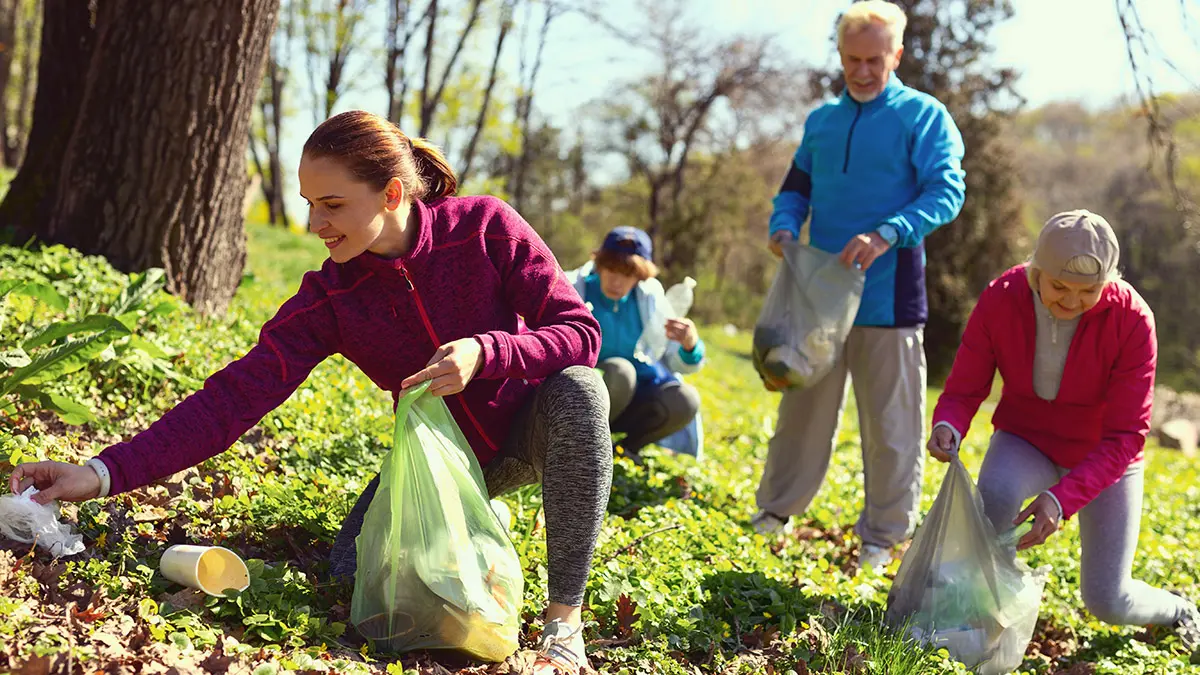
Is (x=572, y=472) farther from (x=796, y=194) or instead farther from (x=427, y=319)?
(x=796, y=194)

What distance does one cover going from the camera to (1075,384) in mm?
3346

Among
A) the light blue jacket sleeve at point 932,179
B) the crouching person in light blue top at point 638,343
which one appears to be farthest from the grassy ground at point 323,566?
the light blue jacket sleeve at point 932,179

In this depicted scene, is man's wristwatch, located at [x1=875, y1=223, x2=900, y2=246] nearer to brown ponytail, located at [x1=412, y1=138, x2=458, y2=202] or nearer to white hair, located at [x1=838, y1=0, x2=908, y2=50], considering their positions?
white hair, located at [x1=838, y1=0, x2=908, y2=50]

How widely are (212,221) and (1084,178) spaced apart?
40654mm

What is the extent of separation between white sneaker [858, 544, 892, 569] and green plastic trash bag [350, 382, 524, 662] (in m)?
2.10

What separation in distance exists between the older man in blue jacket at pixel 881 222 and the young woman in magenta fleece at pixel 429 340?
1771 mm

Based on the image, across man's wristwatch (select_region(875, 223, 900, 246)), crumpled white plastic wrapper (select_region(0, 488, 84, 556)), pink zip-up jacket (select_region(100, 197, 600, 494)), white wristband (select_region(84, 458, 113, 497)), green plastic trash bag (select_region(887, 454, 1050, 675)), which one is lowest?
green plastic trash bag (select_region(887, 454, 1050, 675))

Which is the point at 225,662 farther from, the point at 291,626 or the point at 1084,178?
the point at 1084,178

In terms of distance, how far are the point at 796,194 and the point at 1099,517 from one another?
6.00ft

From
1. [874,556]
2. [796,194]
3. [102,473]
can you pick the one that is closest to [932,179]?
[796,194]

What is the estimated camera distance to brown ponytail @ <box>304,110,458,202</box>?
246cm

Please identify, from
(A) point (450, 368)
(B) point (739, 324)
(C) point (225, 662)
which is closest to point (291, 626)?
(C) point (225, 662)

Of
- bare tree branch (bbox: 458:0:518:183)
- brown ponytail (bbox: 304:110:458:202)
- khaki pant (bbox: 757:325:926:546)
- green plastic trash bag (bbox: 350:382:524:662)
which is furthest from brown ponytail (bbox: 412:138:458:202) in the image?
bare tree branch (bbox: 458:0:518:183)

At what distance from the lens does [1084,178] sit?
39656mm
